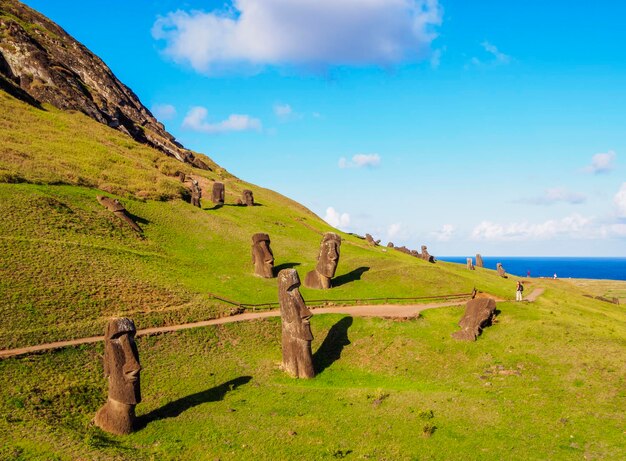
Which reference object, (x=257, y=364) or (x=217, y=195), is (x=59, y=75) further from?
(x=257, y=364)

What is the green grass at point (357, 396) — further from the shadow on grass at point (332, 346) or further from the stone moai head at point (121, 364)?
the stone moai head at point (121, 364)

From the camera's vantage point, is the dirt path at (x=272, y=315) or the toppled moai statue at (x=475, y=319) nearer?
the dirt path at (x=272, y=315)

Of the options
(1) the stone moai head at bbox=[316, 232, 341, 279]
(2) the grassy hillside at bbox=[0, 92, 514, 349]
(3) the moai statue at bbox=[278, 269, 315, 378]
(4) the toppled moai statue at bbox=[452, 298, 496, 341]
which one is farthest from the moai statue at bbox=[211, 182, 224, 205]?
(4) the toppled moai statue at bbox=[452, 298, 496, 341]

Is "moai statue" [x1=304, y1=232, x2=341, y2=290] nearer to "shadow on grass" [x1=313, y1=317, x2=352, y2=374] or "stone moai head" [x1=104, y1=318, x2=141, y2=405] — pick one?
"shadow on grass" [x1=313, y1=317, x2=352, y2=374]

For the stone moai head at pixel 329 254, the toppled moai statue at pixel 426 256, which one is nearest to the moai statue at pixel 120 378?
the stone moai head at pixel 329 254

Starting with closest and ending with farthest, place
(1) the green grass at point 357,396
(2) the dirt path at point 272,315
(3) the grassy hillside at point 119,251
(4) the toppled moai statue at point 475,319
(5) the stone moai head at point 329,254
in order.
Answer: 1. (1) the green grass at point 357,396
2. (2) the dirt path at point 272,315
3. (4) the toppled moai statue at point 475,319
4. (3) the grassy hillside at point 119,251
5. (5) the stone moai head at point 329,254

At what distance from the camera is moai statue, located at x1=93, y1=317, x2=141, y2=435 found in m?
21.2

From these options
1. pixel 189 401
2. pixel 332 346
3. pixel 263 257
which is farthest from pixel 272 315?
pixel 189 401

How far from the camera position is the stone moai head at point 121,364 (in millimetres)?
21219

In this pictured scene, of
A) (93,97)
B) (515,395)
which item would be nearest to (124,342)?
(515,395)

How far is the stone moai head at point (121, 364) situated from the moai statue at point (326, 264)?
1055 inches

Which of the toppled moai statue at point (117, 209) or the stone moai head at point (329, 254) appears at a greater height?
the toppled moai statue at point (117, 209)

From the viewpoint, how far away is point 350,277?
51531mm

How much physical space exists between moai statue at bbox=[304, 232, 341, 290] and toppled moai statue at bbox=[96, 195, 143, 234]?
20377mm
